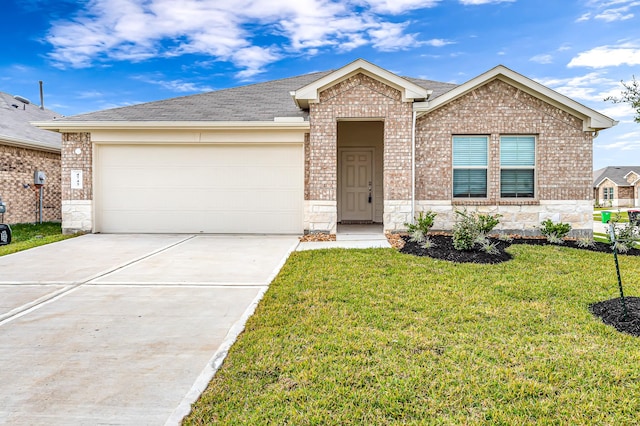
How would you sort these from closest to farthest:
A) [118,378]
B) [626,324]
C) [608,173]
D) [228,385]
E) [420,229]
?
[228,385] → [118,378] → [626,324] → [420,229] → [608,173]

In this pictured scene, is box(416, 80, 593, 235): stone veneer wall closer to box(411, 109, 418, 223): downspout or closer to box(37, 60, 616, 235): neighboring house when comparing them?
box(37, 60, 616, 235): neighboring house

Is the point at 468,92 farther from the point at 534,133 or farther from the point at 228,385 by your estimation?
the point at 228,385

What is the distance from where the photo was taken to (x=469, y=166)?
34.2 feet

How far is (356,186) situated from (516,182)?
500 centimetres

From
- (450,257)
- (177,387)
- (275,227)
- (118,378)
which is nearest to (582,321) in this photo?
(450,257)

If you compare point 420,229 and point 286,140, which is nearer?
point 420,229

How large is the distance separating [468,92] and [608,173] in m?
49.6

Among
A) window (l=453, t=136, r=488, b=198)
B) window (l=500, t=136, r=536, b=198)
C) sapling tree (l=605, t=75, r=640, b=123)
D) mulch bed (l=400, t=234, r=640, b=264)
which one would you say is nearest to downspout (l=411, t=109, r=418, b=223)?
mulch bed (l=400, t=234, r=640, b=264)

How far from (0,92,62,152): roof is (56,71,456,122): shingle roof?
12.0 feet

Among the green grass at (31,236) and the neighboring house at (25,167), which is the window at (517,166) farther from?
the neighboring house at (25,167)

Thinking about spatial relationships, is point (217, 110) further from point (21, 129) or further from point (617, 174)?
point (617, 174)

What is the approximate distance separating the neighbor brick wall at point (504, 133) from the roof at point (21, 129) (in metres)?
13.2

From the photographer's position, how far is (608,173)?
48281 millimetres

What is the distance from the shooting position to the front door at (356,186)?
13344 millimetres
